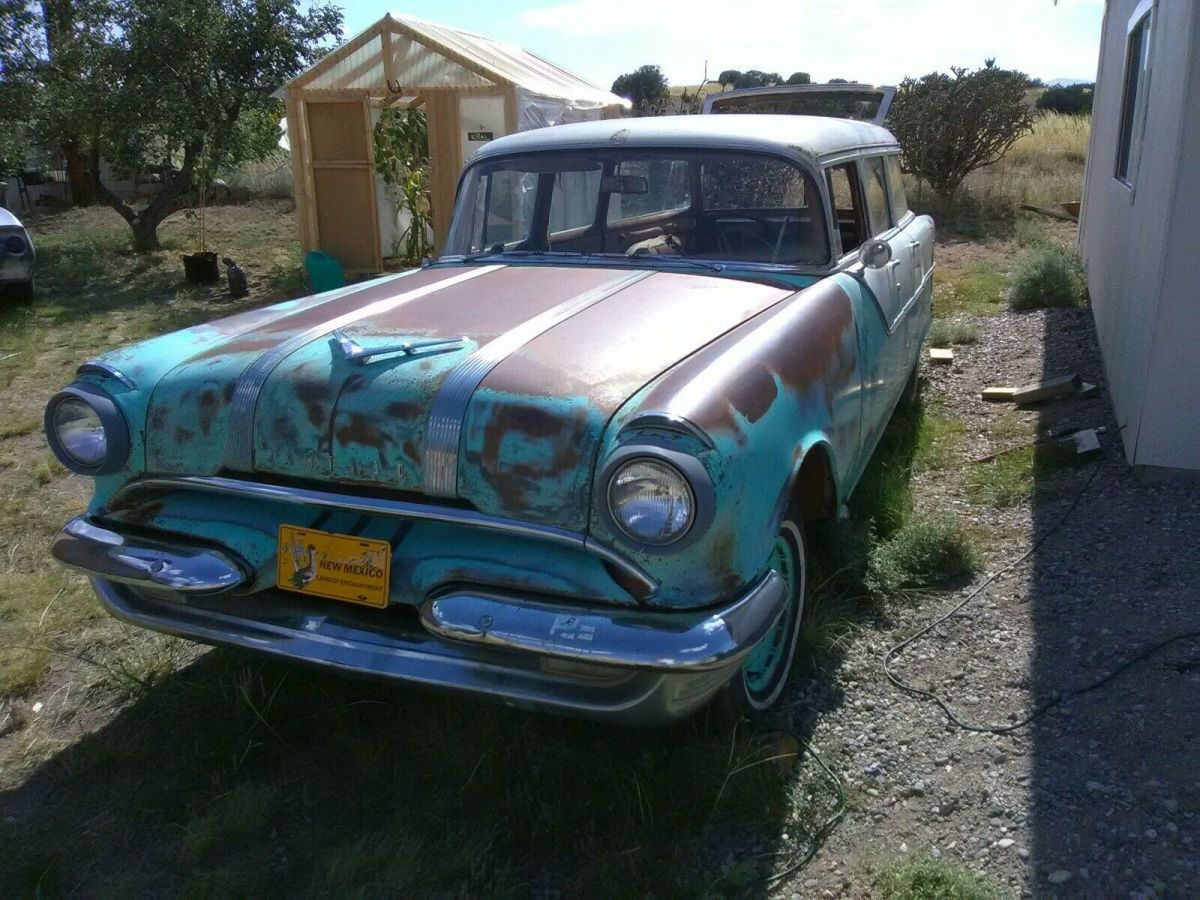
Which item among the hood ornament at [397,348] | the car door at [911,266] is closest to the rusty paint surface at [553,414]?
the hood ornament at [397,348]

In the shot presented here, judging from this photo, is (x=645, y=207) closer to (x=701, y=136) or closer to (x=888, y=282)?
(x=701, y=136)

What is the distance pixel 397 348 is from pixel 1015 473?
3.30 meters

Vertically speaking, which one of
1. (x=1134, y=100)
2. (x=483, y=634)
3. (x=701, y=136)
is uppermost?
(x=1134, y=100)

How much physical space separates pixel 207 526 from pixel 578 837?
1231mm

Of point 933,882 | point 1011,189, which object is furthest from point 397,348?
point 1011,189

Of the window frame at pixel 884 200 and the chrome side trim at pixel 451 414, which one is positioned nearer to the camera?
the chrome side trim at pixel 451 414

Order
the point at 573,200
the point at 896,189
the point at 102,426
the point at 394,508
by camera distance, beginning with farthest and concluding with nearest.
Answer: the point at 896,189, the point at 573,200, the point at 102,426, the point at 394,508

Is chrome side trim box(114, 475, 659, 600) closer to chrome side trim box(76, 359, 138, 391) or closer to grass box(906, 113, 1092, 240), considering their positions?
chrome side trim box(76, 359, 138, 391)

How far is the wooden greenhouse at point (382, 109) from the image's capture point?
10344mm

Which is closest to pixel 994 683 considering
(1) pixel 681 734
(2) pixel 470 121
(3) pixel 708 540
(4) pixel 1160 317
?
(1) pixel 681 734

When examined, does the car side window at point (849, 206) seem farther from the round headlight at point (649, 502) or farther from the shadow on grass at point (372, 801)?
the shadow on grass at point (372, 801)

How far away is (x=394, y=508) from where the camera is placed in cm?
237

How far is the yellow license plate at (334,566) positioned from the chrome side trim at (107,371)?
0.65 meters

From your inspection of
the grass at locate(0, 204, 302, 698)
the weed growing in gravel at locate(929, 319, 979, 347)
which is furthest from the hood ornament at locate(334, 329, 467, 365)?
the weed growing in gravel at locate(929, 319, 979, 347)
